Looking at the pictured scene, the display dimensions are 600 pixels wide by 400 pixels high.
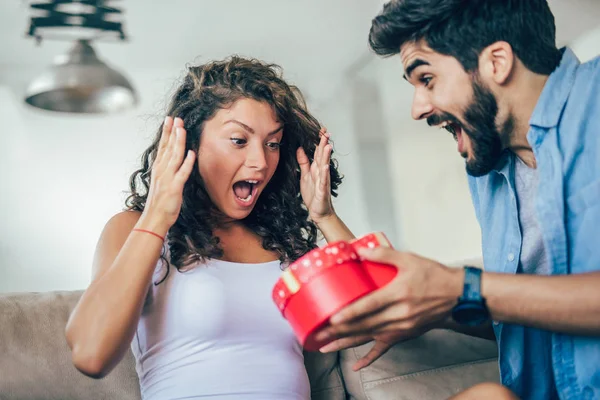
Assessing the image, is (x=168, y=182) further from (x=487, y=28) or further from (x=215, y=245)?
(x=487, y=28)

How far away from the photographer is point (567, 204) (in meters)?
1.11

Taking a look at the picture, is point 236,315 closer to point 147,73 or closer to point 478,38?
point 478,38

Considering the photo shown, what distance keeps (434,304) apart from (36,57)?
3.08 metres

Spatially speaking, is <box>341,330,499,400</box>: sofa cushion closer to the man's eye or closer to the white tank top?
the white tank top

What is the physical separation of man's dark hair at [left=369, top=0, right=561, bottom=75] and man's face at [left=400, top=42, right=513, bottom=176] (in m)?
0.03

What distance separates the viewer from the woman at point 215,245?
44.4 inches

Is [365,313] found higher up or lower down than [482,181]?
lower down

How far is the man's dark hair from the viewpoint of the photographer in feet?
3.86

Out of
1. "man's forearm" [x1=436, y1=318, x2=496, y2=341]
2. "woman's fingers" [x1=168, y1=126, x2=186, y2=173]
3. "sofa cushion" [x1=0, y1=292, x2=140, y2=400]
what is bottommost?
"sofa cushion" [x1=0, y1=292, x2=140, y2=400]

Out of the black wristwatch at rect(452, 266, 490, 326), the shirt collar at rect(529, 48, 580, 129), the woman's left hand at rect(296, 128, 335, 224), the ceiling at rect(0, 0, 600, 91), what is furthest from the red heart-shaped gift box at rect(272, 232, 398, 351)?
the ceiling at rect(0, 0, 600, 91)

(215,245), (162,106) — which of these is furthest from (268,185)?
(162,106)

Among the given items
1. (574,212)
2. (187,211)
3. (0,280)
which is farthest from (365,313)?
(0,280)

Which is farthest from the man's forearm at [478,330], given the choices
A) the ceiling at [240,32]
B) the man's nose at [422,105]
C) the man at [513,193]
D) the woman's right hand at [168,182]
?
the ceiling at [240,32]

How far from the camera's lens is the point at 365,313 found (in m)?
0.90
